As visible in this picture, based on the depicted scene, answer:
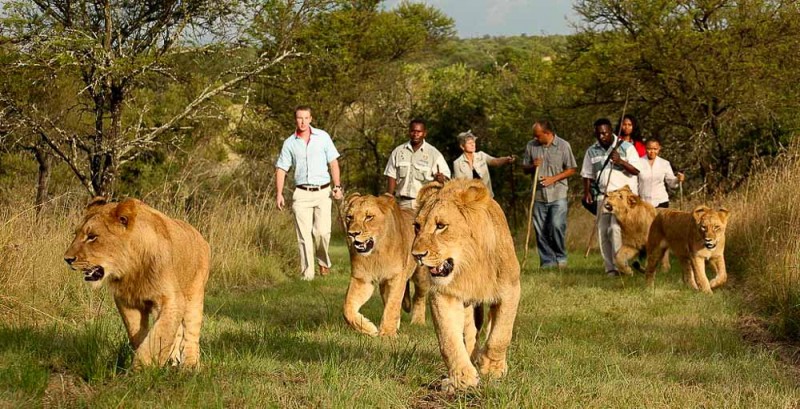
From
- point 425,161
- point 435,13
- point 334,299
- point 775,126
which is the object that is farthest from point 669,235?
point 435,13

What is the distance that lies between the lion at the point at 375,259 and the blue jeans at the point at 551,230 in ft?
17.5

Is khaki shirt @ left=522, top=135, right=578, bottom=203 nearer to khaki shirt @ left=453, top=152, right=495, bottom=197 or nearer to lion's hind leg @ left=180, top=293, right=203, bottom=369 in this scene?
khaki shirt @ left=453, top=152, right=495, bottom=197

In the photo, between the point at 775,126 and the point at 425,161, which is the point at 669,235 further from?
the point at 775,126

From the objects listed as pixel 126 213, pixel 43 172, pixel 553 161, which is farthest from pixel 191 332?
pixel 43 172

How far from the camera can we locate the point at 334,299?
9633 mm

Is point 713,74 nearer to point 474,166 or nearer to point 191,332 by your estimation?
point 474,166

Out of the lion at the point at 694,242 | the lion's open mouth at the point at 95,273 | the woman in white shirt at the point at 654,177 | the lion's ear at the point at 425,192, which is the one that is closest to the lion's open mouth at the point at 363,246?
the lion's ear at the point at 425,192

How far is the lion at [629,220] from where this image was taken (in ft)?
37.0

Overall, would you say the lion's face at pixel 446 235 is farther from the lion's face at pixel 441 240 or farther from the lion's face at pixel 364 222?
the lion's face at pixel 364 222

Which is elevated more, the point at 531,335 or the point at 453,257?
the point at 453,257

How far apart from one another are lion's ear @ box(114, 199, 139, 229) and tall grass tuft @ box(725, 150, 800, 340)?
4783mm

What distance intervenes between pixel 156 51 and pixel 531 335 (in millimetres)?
7390

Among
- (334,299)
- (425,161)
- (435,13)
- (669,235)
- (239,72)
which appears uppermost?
(435,13)

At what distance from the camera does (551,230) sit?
12.8m
